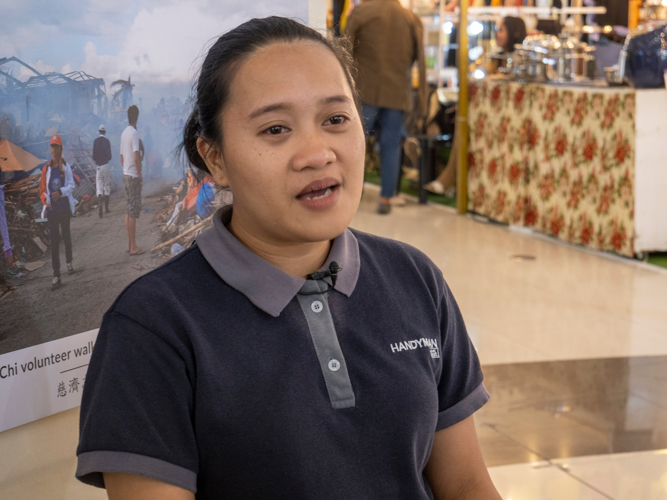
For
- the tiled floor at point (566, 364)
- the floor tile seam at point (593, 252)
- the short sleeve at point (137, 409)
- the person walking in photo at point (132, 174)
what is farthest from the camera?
the floor tile seam at point (593, 252)

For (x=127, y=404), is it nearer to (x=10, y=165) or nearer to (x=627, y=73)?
(x=10, y=165)

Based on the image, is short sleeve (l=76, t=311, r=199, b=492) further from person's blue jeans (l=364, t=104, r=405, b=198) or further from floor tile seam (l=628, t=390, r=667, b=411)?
person's blue jeans (l=364, t=104, r=405, b=198)

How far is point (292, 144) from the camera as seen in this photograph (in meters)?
0.89

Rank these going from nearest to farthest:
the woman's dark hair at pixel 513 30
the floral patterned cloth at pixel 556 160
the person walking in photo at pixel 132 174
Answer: the person walking in photo at pixel 132 174 → the floral patterned cloth at pixel 556 160 → the woman's dark hair at pixel 513 30

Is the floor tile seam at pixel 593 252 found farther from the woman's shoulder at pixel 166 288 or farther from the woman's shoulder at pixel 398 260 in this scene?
the woman's shoulder at pixel 166 288

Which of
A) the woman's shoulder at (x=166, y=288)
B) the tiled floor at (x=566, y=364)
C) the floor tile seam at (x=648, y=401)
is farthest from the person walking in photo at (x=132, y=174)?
the floor tile seam at (x=648, y=401)

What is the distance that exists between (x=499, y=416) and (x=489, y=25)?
226 inches

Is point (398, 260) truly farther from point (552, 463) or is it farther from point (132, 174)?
point (552, 463)

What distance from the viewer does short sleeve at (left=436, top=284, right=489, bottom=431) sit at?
1.04 metres

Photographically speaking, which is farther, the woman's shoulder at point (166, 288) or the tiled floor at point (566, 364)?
the tiled floor at point (566, 364)

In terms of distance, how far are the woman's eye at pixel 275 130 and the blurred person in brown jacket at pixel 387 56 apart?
13.9ft

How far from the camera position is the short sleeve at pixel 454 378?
1042mm

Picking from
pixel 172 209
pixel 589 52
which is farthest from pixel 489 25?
pixel 172 209
